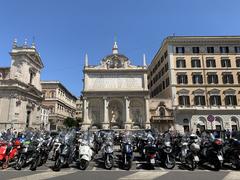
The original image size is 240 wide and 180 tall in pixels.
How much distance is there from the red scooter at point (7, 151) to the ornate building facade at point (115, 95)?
26975 millimetres

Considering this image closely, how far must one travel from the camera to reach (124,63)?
4228 centimetres

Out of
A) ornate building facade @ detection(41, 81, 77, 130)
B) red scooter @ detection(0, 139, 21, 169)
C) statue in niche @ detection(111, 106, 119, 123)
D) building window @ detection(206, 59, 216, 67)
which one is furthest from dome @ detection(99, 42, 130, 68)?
red scooter @ detection(0, 139, 21, 169)

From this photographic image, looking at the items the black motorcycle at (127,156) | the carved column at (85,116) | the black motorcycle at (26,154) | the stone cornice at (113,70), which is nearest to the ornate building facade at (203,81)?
the stone cornice at (113,70)

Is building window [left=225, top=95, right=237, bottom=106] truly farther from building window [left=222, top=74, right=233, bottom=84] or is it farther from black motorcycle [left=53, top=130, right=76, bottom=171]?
black motorcycle [left=53, top=130, right=76, bottom=171]

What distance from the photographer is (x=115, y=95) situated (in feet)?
129

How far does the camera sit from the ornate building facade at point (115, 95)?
127 ft

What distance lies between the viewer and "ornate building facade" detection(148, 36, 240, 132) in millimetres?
36375

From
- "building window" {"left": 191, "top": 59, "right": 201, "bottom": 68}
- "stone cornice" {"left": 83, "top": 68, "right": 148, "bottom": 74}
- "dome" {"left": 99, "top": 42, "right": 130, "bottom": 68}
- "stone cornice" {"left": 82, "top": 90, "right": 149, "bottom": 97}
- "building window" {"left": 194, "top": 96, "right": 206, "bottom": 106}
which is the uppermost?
"dome" {"left": 99, "top": 42, "right": 130, "bottom": 68}

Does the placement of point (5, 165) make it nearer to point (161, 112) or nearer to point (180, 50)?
point (161, 112)

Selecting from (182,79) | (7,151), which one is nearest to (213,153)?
(7,151)

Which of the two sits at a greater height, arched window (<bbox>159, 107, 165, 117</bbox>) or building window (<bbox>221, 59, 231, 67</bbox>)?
building window (<bbox>221, 59, 231, 67</bbox>)

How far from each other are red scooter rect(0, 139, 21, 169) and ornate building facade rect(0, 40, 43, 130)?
91.6ft

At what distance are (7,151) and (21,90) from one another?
31.2m

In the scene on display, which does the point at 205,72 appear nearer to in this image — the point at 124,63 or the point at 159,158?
the point at 124,63
